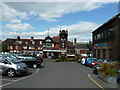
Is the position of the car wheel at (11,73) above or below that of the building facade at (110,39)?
below

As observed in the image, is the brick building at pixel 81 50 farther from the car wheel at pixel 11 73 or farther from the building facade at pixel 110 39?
the car wheel at pixel 11 73

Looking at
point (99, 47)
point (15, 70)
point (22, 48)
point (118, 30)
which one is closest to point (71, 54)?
point (99, 47)

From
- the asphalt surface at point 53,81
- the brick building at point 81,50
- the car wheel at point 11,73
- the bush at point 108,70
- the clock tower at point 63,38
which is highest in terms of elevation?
the clock tower at point 63,38

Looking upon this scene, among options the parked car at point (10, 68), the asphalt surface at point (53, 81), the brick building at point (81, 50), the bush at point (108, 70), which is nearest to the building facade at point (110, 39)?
the asphalt surface at point (53, 81)

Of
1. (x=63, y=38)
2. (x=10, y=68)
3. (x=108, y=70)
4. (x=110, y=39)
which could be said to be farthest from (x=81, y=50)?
(x=108, y=70)

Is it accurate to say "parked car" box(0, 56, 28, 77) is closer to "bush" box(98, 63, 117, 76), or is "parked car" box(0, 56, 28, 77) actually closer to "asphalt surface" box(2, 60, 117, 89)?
"asphalt surface" box(2, 60, 117, 89)

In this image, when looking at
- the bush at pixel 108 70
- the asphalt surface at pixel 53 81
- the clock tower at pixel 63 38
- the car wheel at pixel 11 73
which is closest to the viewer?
the asphalt surface at pixel 53 81

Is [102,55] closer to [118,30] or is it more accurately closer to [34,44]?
[118,30]

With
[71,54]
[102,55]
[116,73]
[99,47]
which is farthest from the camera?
[71,54]

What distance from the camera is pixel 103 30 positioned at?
4069 centimetres

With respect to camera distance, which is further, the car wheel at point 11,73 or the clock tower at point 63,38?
the clock tower at point 63,38

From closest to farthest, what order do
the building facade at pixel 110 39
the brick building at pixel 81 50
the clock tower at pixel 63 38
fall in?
the building facade at pixel 110 39 < the clock tower at pixel 63 38 < the brick building at pixel 81 50

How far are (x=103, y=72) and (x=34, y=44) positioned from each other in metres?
73.1

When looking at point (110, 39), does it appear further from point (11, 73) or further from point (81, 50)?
point (81, 50)
